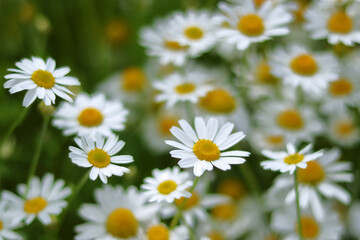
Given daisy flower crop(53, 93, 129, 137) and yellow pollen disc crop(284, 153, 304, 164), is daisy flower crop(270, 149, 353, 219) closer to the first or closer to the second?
yellow pollen disc crop(284, 153, 304, 164)

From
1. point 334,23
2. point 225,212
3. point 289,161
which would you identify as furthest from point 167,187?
point 334,23

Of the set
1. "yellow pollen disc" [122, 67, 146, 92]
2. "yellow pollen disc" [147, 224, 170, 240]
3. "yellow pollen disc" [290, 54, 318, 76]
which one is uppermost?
"yellow pollen disc" [122, 67, 146, 92]

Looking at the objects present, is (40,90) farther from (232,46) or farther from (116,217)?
(232,46)

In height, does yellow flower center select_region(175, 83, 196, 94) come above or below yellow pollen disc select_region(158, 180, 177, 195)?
above

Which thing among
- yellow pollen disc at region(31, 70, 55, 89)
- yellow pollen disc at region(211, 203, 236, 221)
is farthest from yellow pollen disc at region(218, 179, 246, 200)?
yellow pollen disc at region(31, 70, 55, 89)

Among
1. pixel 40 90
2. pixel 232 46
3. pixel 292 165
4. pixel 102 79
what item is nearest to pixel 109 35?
pixel 102 79

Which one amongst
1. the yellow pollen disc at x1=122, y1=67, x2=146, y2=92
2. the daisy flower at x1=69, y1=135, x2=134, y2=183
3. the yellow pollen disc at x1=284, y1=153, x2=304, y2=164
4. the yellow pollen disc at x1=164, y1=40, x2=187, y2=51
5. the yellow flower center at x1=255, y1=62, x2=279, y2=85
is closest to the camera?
the daisy flower at x1=69, y1=135, x2=134, y2=183

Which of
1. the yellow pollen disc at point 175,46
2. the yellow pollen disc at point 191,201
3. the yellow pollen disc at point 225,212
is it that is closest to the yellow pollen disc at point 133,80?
the yellow pollen disc at point 175,46

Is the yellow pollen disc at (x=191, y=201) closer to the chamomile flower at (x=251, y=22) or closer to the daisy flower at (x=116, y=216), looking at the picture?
the daisy flower at (x=116, y=216)
